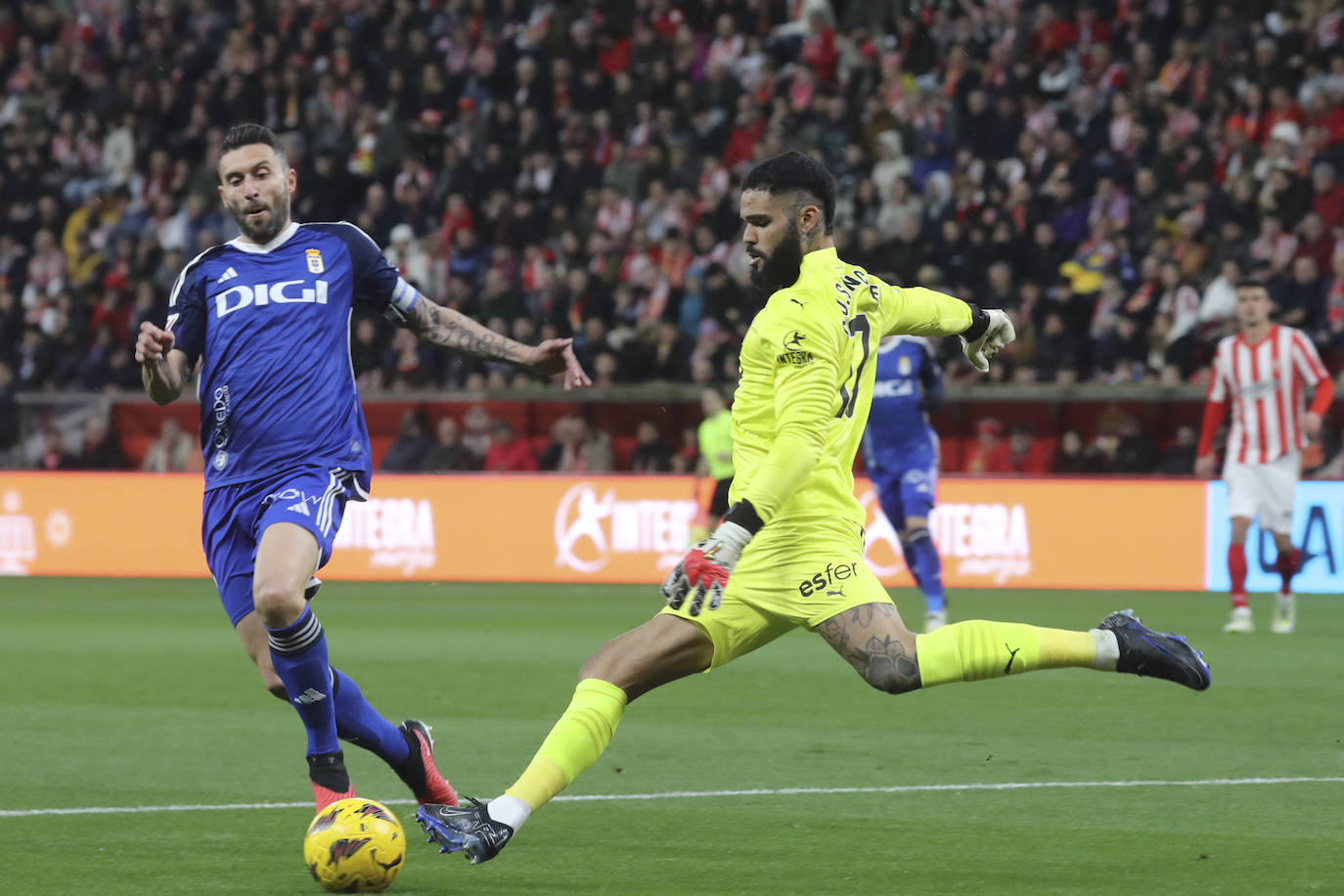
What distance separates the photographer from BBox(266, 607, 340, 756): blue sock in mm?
5641

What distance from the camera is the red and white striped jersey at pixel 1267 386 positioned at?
13562 millimetres

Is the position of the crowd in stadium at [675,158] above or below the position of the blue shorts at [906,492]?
above

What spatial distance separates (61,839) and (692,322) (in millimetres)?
14767

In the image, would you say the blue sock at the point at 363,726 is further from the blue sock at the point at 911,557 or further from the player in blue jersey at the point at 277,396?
the blue sock at the point at 911,557

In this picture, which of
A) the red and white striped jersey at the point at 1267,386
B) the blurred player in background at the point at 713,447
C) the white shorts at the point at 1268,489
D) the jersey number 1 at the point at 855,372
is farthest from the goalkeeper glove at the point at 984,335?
the blurred player in background at the point at 713,447

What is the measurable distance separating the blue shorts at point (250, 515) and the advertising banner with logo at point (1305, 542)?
12.1 m

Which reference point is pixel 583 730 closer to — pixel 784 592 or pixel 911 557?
pixel 784 592

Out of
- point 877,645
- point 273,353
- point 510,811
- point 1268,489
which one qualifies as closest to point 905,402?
point 1268,489

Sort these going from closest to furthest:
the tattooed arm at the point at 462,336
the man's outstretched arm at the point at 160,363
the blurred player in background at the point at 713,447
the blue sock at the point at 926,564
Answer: the man's outstretched arm at the point at 160,363, the tattooed arm at the point at 462,336, the blue sock at the point at 926,564, the blurred player in background at the point at 713,447

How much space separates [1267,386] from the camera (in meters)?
13.6

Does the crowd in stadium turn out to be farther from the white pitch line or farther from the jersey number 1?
the jersey number 1

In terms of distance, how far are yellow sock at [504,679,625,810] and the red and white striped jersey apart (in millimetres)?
9144

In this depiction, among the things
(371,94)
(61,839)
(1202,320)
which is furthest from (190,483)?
(61,839)

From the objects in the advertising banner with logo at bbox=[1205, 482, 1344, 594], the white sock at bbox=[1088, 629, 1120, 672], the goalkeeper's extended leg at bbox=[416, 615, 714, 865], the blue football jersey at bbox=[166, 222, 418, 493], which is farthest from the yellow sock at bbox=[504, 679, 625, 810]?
the advertising banner with logo at bbox=[1205, 482, 1344, 594]
